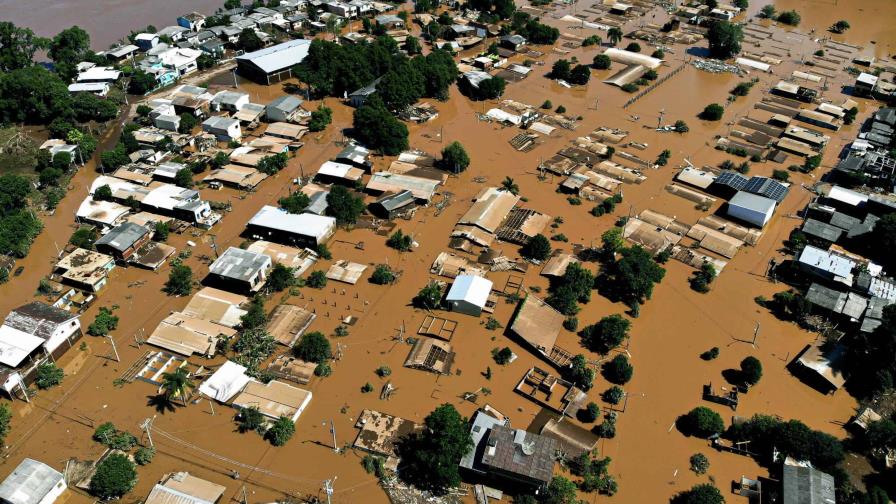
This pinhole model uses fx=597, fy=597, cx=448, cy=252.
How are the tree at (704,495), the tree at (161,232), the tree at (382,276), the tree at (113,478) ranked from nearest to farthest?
the tree at (704,495), the tree at (113,478), the tree at (382,276), the tree at (161,232)

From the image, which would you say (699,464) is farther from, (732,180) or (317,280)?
(732,180)

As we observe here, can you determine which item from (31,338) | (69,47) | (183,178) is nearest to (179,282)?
(31,338)

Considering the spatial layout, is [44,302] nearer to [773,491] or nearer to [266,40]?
[773,491]

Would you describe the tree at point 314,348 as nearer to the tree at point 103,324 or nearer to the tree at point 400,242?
the tree at point 400,242

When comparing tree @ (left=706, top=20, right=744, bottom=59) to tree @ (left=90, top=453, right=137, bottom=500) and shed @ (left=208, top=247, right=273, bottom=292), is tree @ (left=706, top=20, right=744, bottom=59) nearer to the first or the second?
shed @ (left=208, top=247, right=273, bottom=292)

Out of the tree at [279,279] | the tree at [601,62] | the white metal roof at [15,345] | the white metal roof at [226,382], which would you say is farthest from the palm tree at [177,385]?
the tree at [601,62]
